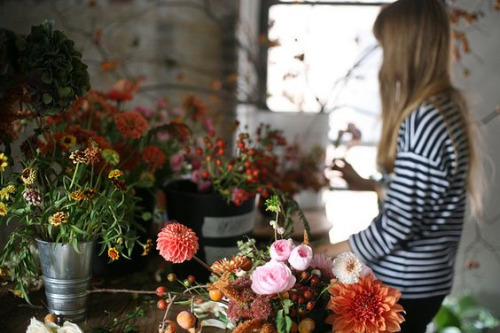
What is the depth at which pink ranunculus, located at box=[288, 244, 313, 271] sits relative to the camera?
78 centimetres

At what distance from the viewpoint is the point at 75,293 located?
959 mm

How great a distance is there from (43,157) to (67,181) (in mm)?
57

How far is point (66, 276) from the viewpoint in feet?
3.10

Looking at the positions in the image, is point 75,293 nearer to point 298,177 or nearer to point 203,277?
point 203,277

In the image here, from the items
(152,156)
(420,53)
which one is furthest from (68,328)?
(420,53)

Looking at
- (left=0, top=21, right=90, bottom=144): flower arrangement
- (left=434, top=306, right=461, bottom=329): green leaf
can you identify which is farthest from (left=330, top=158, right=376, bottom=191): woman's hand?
(left=0, top=21, right=90, bottom=144): flower arrangement

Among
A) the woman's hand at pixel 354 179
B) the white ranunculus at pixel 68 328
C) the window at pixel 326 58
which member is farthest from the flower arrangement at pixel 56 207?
the window at pixel 326 58

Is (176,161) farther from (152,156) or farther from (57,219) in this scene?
(57,219)

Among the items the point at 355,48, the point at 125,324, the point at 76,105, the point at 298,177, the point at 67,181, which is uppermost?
the point at 355,48

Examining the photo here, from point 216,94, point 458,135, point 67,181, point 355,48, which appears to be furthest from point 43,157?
point 355,48

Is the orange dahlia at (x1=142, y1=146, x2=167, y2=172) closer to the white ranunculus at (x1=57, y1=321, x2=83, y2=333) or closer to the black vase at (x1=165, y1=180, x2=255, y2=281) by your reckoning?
the black vase at (x1=165, y1=180, x2=255, y2=281)

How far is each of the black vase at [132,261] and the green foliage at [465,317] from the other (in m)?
1.33

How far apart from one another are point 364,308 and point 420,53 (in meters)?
0.78

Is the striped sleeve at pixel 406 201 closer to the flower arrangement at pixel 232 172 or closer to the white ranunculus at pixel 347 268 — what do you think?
the flower arrangement at pixel 232 172
